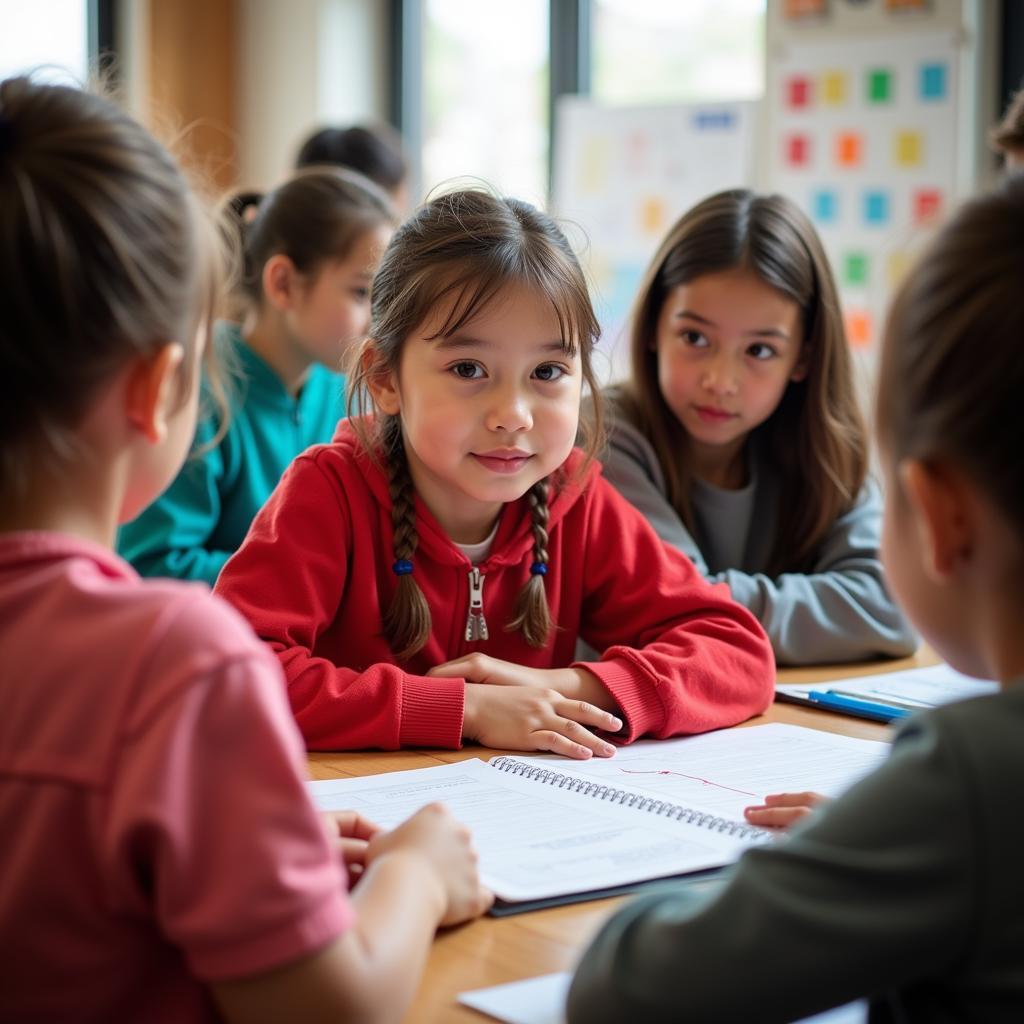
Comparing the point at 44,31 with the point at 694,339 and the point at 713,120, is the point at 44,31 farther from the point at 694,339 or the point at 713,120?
the point at 694,339

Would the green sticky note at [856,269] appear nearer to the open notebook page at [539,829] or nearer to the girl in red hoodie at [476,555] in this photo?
the girl in red hoodie at [476,555]

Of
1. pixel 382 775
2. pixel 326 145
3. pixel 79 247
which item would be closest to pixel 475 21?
pixel 326 145

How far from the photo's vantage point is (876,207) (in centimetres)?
360

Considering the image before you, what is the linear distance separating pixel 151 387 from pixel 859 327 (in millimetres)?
3083

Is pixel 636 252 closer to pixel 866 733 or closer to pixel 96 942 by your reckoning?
pixel 866 733

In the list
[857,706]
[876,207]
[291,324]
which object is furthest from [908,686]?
[876,207]

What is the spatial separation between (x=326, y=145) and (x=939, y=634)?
285 centimetres

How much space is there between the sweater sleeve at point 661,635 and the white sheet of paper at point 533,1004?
556 millimetres

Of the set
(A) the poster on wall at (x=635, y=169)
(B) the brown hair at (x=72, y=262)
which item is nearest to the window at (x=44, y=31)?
(A) the poster on wall at (x=635, y=169)

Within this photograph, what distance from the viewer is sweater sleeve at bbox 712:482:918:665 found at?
5.65 ft

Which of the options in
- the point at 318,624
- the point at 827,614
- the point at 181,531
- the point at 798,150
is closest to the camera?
the point at 318,624

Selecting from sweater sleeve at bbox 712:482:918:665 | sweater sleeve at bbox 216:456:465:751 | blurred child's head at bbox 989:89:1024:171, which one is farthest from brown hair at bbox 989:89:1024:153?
sweater sleeve at bbox 216:456:465:751

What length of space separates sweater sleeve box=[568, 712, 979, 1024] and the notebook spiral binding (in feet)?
1.08

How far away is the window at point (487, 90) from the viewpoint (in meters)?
4.43
